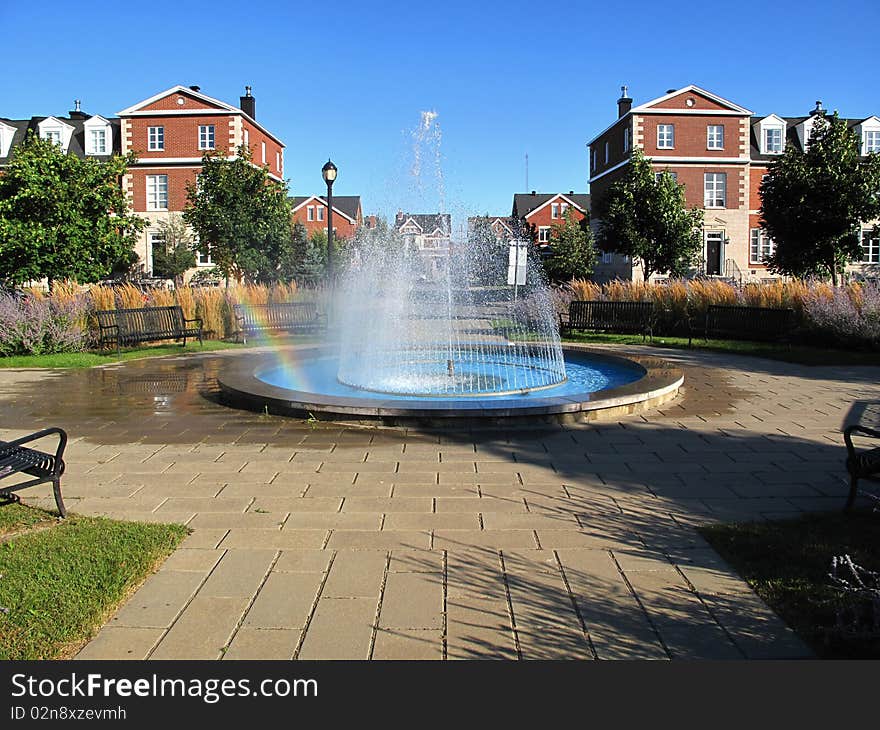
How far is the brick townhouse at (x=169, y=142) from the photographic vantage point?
4403cm

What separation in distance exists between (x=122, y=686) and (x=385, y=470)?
11.4ft

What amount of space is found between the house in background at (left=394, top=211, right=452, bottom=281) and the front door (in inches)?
1213

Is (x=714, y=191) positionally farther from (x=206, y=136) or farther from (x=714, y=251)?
(x=206, y=136)

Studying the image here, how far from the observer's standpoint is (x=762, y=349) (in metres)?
16.1

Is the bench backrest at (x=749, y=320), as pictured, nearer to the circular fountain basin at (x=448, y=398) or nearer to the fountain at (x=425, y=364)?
the fountain at (x=425, y=364)

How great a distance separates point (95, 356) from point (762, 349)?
13921mm

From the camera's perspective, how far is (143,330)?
16.3 metres

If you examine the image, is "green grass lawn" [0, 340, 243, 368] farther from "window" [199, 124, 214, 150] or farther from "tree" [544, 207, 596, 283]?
"window" [199, 124, 214, 150]

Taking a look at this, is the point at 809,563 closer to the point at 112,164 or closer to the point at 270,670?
the point at 270,670

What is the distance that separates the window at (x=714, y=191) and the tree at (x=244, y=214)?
2874 centimetres

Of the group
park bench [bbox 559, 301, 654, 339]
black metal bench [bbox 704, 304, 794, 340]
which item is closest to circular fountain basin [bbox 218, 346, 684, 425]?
black metal bench [bbox 704, 304, 794, 340]

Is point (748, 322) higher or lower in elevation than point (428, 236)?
lower

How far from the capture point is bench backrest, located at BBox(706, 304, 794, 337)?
16.5 m

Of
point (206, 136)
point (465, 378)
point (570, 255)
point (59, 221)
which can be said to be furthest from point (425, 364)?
point (206, 136)
